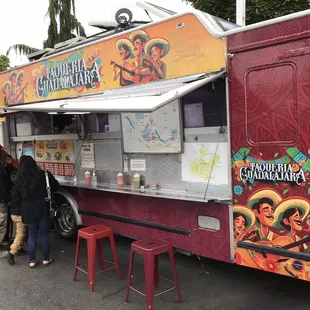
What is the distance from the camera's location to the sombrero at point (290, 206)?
3.27 metres

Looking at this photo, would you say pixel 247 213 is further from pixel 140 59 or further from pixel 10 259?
pixel 10 259

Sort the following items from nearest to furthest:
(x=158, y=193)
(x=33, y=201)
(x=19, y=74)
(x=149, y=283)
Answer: (x=149, y=283), (x=158, y=193), (x=33, y=201), (x=19, y=74)

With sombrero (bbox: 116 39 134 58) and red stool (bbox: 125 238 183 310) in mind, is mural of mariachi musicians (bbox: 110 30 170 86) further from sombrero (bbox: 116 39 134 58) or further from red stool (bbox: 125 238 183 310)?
red stool (bbox: 125 238 183 310)

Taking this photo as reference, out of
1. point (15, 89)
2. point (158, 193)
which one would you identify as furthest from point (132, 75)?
point (15, 89)

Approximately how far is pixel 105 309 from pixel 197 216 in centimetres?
136

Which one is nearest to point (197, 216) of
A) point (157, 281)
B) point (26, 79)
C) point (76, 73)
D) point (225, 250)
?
point (225, 250)

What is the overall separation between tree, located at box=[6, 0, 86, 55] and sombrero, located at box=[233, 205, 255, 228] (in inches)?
562

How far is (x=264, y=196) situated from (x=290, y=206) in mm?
254

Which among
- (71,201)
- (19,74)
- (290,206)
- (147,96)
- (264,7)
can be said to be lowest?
(71,201)

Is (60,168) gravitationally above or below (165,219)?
above

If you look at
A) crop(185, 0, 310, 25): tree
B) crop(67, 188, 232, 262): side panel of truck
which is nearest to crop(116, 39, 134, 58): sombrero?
crop(67, 188, 232, 262): side panel of truck

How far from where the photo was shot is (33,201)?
195 inches

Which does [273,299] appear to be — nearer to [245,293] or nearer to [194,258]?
[245,293]

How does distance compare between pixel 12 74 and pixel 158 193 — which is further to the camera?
pixel 12 74
